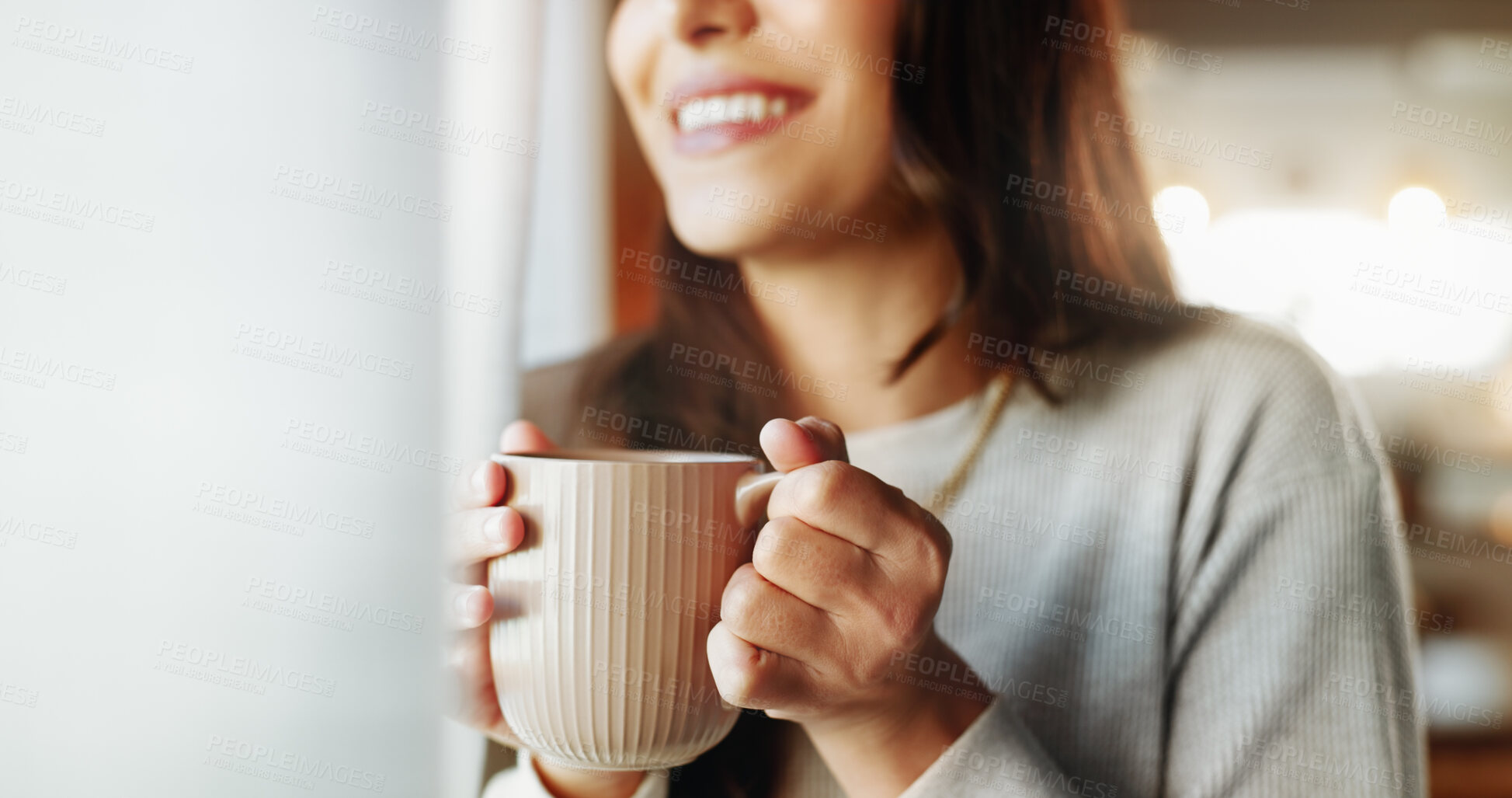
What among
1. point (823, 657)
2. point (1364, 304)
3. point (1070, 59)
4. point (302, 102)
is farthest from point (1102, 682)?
point (1364, 304)

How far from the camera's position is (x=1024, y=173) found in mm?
641

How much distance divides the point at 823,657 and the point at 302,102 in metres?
0.36

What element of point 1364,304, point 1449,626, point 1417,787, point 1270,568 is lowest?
point 1449,626

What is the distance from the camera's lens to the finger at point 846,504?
297 mm

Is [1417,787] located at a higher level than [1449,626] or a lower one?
higher

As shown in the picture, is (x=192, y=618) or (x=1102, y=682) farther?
(x=1102, y=682)

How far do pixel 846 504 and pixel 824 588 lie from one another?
→ 3 centimetres

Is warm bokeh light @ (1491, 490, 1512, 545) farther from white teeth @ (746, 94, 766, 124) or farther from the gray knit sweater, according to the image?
white teeth @ (746, 94, 766, 124)

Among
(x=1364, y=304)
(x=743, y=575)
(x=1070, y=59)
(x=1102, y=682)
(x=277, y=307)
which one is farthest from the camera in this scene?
(x=1364, y=304)

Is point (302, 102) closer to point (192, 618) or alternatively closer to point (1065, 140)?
point (192, 618)

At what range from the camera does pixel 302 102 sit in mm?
439

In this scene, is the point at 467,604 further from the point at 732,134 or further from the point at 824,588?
the point at 732,134

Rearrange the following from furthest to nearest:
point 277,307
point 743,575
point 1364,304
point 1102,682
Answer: point 1364,304 → point 1102,682 → point 277,307 → point 743,575

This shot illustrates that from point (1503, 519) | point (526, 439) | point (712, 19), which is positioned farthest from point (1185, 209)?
point (526, 439)
